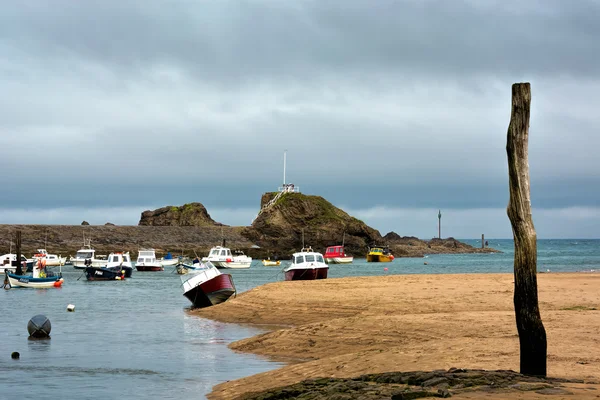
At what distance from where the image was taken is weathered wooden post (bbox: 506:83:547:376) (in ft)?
44.4

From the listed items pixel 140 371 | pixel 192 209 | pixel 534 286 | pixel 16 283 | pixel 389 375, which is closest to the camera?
pixel 534 286

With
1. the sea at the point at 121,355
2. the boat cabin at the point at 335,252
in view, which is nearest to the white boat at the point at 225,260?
the boat cabin at the point at 335,252

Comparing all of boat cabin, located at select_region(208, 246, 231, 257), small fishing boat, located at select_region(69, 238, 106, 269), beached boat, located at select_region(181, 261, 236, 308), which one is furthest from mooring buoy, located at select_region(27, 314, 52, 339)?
boat cabin, located at select_region(208, 246, 231, 257)

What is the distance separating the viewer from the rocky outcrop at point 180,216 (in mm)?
177750

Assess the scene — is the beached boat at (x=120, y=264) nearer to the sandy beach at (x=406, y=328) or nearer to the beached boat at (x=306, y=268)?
the beached boat at (x=306, y=268)

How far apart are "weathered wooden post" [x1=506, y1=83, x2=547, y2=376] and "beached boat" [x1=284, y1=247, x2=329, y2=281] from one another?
131 ft

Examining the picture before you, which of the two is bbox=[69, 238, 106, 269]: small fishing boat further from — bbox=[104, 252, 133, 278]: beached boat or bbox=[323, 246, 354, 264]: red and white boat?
bbox=[323, 246, 354, 264]: red and white boat

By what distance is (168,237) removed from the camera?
508ft

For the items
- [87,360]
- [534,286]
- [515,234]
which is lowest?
[87,360]

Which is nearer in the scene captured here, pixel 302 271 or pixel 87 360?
pixel 87 360

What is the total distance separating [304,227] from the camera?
495ft

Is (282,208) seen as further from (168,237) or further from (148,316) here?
(148,316)

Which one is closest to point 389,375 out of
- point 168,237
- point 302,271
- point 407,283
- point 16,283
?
point 407,283

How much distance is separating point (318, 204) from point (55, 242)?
52.5 meters
